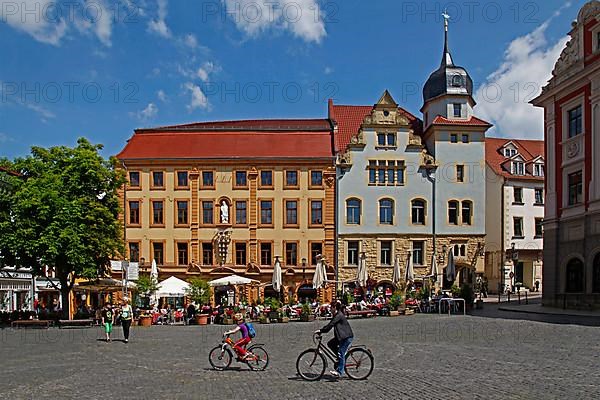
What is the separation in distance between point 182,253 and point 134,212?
487cm

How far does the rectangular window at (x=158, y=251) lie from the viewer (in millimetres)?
50062

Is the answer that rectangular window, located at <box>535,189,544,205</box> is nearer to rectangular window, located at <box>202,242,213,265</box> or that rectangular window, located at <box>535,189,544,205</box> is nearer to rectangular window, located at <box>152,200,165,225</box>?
rectangular window, located at <box>202,242,213,265</box>

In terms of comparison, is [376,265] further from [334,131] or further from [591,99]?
[591,99]

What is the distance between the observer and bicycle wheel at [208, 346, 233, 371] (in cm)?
1531

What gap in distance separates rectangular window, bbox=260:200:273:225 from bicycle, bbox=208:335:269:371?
113 ft

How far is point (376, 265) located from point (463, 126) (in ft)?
41.8

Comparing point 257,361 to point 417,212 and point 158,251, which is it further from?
point 417,212

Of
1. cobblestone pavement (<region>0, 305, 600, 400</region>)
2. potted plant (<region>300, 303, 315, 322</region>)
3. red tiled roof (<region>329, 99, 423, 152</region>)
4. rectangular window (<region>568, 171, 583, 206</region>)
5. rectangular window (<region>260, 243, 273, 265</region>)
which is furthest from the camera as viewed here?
red tiled roof (<region>329, 99, 423, 152</region>)

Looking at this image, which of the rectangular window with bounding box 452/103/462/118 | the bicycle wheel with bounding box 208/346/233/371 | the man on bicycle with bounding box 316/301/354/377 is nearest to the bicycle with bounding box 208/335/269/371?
the bicycle wheel with bounding box 208/346/233/371

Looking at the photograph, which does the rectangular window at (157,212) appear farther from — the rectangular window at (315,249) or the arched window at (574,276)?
the arched window at (574,276)

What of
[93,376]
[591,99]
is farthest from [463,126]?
[93,376]

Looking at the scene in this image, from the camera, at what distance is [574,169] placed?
3597 centimetres

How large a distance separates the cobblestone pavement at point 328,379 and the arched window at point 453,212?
25460mm

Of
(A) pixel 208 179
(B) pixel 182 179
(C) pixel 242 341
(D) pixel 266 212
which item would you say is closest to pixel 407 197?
(D) pixel 266 212
